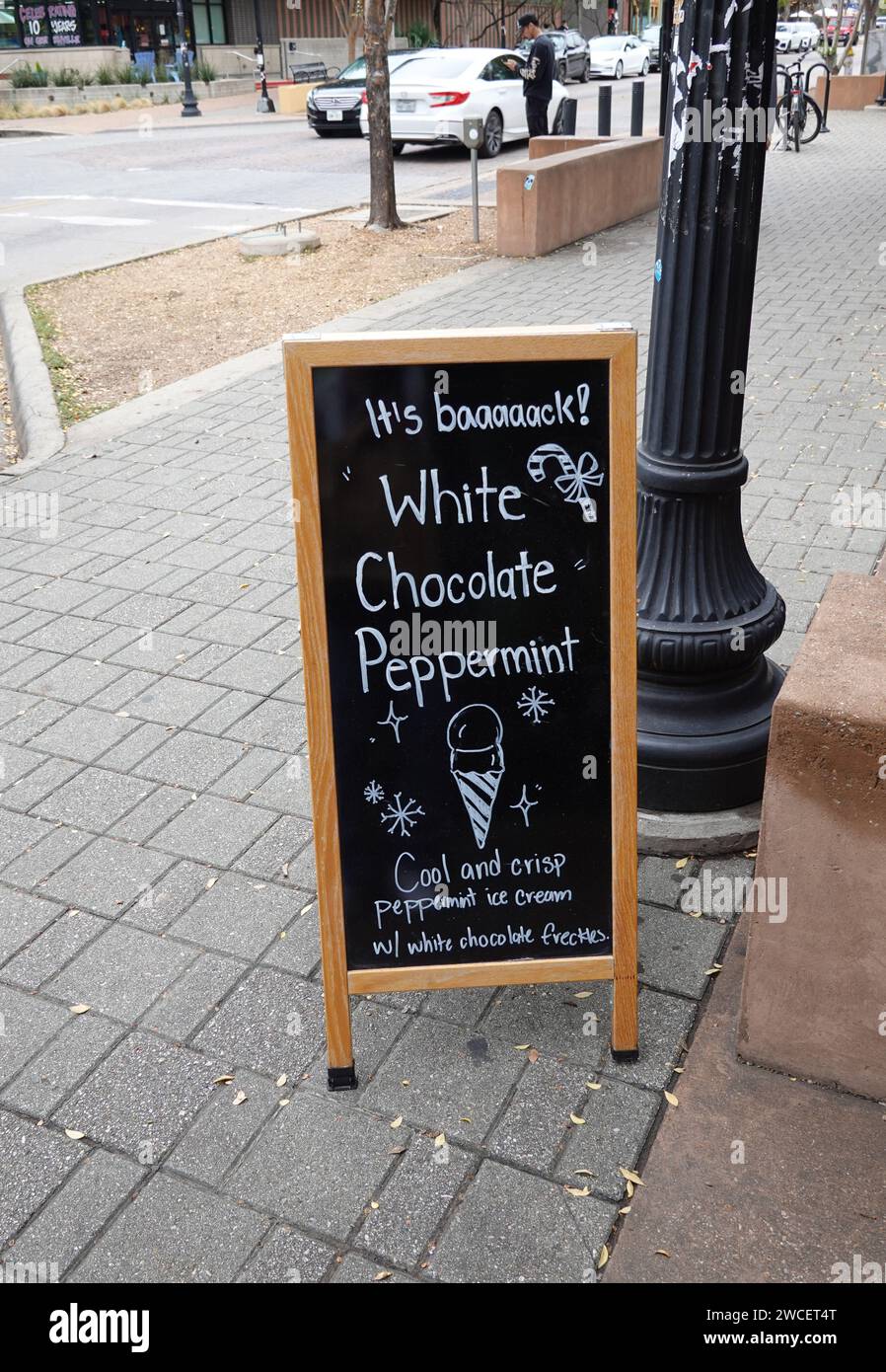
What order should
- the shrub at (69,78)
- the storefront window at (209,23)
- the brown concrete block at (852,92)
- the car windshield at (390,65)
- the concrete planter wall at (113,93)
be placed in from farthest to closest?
the storefront window at (209,23), the shrub at (69,78), the concrete planter wall at (113,93), the brown concrete block at (852,92), the car windshield at (390,65)

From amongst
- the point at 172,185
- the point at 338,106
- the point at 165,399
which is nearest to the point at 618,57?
the point at 338,106

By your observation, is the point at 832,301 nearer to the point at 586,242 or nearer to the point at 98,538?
the point at 586,242

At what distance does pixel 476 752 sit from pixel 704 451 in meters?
1.27

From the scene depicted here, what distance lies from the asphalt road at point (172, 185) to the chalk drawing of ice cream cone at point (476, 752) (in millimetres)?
10725

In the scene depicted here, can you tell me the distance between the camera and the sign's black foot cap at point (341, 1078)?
9.37 feet

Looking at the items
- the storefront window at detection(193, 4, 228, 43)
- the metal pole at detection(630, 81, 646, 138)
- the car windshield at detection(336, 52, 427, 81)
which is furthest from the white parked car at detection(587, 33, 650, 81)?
the metal pole at detection(630, 81, 646, 138)

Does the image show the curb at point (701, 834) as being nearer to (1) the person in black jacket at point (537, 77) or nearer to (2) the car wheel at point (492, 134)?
(1) the person in black jacket at point (537, 77)

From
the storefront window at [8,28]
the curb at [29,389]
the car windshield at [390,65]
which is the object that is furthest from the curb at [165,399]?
the storefront window at [8,28]

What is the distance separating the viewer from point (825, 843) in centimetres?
256

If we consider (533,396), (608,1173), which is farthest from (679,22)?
(608,1173)

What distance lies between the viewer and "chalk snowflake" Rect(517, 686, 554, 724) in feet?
9.02

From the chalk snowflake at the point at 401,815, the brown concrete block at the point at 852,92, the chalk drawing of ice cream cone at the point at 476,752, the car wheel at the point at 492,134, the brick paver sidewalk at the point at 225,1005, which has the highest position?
the brown concrete block at the point at 852,92
